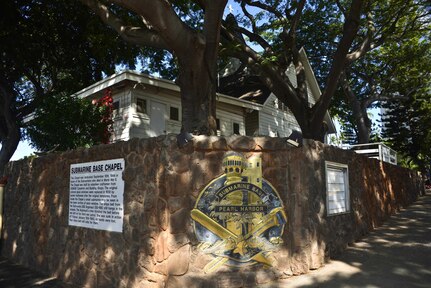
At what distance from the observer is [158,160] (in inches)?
258

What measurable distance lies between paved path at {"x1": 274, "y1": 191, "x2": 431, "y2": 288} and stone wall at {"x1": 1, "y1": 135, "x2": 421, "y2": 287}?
299 millimetres

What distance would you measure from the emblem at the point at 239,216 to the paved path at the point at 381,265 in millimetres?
703

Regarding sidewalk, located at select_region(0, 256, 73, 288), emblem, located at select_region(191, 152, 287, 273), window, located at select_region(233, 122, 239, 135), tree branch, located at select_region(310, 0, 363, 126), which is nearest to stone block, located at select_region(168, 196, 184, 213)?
emblem, located at select_region(191, 152, 287, 273)

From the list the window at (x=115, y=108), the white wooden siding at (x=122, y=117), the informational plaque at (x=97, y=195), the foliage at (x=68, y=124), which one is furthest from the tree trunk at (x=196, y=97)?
the window at (x=115, y=108)

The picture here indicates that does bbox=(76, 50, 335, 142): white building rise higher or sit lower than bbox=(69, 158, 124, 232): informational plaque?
higher

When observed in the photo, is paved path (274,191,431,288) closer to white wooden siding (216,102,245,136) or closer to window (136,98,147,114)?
window (136,98,147,114)

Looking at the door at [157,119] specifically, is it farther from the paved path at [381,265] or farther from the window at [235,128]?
the paved path at [381,265]

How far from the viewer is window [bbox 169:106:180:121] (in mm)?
16688

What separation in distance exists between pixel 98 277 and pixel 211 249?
2186mm

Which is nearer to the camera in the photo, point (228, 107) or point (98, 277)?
point (98, 277)

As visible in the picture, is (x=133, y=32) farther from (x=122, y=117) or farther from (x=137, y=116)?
(x=122, y=117)

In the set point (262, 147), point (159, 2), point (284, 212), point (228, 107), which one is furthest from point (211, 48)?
point (228, 107)

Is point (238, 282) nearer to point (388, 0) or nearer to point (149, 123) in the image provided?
point (149, 123)

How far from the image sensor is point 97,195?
745cm
